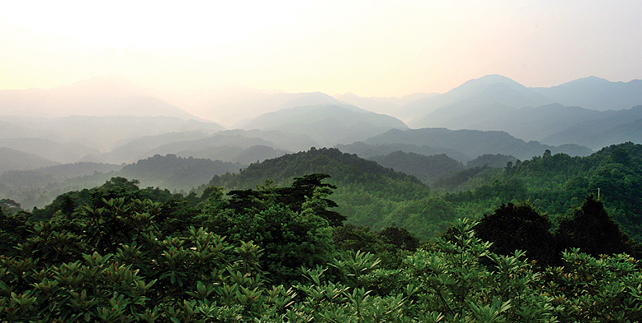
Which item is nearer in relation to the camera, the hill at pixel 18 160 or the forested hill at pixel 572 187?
the forested hill at pixel 572 187

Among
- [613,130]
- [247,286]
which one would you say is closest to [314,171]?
[247,286]

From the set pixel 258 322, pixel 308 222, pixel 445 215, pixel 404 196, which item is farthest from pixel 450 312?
pixel 404 196

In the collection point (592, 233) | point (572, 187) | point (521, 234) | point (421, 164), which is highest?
point (521, 234)

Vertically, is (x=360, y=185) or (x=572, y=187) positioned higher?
(x=572, y=187)

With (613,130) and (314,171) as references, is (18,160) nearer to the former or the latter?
(314,171)

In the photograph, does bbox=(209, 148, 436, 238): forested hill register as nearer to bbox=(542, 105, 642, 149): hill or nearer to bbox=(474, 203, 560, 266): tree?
bbox=(474, 203, 560, 266): tree

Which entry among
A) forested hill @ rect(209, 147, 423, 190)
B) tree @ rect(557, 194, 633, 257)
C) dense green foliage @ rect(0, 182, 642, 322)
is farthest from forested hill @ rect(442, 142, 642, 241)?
forested hill @ rect(209, 147, 423, 190)

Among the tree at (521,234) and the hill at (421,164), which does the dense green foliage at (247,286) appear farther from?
the hill at (421,164)

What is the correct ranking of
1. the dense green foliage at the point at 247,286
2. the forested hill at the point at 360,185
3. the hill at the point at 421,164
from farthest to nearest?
the hill at the point at 421,164 < the forested hill at the point at 360,185 < the dense green foliage at the point at 247,286

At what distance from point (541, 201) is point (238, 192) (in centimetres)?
4710

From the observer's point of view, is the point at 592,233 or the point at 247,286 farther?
the point at 592,233

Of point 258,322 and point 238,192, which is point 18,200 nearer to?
point 238,192

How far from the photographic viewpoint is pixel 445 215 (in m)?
48.8

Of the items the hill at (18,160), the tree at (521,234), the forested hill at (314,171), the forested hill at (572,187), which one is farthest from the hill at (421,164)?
the hill at (18,160)
